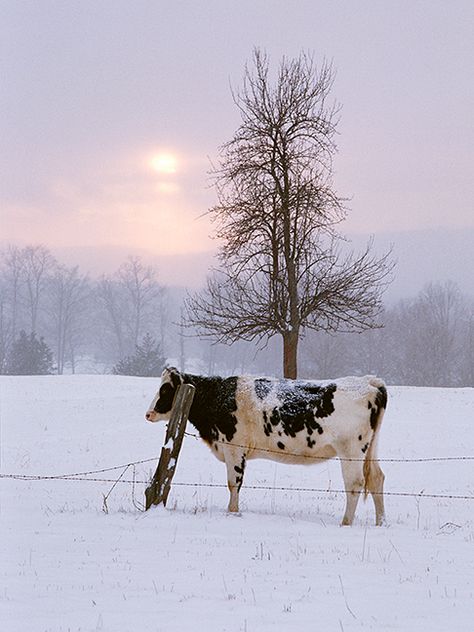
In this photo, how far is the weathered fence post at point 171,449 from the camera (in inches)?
347

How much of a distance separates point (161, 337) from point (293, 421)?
250ft

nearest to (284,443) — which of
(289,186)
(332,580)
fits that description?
(332,580)

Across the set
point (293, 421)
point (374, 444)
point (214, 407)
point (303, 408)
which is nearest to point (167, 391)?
point (214, 407)

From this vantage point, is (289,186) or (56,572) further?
(289,186)

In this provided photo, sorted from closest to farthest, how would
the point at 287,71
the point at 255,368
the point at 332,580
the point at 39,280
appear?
the point at 332,580
the point at 287,71
the point at 39,280
the point at 255,368

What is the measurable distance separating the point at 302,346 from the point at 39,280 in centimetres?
3362

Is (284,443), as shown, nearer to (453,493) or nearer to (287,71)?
(453,493)

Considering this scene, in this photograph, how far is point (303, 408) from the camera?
9180 millimetres

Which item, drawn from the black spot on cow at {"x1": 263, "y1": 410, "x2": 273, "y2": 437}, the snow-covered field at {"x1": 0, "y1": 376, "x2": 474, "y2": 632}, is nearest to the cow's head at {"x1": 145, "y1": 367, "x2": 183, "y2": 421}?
the black spot on cow at {"x1": 263, "y1": 410, "x2": 273, "y2": 437}

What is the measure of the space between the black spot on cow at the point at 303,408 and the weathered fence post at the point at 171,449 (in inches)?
49.5

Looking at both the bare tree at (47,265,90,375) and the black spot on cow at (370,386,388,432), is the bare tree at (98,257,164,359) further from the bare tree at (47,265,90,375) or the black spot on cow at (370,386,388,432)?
the black spot on cow at (370,386,388,432)

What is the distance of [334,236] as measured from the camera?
73.5ft

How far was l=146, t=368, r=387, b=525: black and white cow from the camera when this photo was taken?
29.4 ft

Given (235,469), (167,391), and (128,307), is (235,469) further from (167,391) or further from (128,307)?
(128,307)
